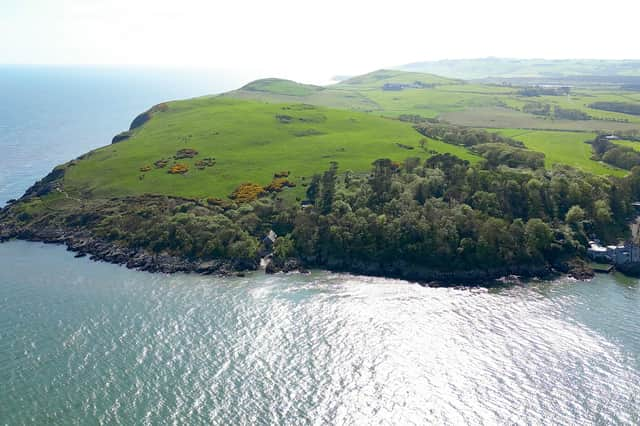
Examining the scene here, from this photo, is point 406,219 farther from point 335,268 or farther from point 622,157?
point 622,157

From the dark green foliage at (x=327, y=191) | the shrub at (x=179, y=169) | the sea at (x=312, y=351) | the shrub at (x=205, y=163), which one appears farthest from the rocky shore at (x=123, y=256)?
the shrub at (x=205, y=163)

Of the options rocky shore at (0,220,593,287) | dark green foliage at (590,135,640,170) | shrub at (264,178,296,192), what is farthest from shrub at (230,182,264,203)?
dark green foliage at (590,135,640,170)

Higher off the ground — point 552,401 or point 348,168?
point 348,168

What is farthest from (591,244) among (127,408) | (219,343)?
(127,408)

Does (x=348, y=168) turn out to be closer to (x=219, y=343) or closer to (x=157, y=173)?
(x=157, y=173)

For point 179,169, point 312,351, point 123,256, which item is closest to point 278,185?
point 179,169

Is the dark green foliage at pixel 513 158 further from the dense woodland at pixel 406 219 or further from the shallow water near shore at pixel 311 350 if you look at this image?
the shallow water near shore at pixel 311 350

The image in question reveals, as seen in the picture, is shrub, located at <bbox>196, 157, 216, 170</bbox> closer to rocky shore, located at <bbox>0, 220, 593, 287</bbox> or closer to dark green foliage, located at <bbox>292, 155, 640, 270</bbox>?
rocky shore, located at <bbox>0, 220, 593, 287</bbox>
